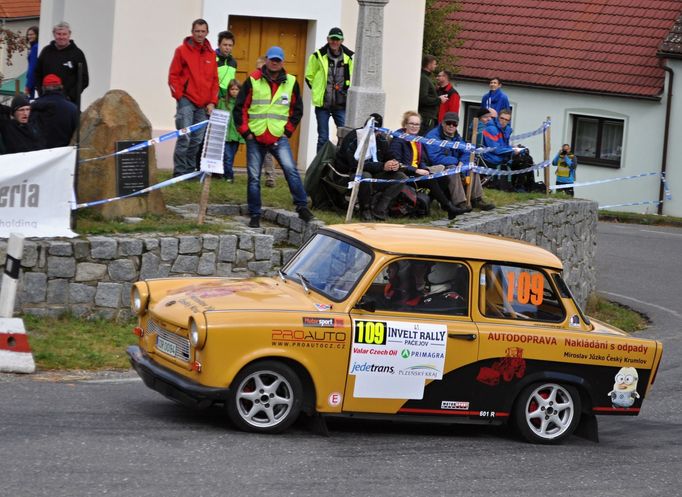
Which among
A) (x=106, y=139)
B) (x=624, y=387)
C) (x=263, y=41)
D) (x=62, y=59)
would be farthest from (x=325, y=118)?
(x=624, y=387)

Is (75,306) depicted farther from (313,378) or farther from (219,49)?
(219,49)

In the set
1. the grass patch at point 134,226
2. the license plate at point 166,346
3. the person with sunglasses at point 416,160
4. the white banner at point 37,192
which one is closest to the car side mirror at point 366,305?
the license plate at point 166,346

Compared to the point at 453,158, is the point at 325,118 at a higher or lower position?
higher

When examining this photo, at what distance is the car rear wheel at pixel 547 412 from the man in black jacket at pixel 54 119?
6.36 meters

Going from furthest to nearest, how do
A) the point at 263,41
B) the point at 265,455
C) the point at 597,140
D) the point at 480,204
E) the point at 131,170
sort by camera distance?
the point at 597,140 → the point at 263,41 → the point at 480,204 → the point at 131,170 → the point at 265,455

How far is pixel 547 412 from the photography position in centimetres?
1019

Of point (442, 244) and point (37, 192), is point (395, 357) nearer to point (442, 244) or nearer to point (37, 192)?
point (442, 244)

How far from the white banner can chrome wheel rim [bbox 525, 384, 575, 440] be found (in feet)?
17.2

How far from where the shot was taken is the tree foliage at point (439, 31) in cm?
Result: 3506

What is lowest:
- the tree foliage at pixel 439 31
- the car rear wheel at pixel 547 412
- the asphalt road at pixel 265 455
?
the asphalt road at pixel 265 455

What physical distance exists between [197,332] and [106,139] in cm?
564

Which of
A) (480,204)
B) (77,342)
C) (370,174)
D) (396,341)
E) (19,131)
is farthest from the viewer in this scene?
(480,204)

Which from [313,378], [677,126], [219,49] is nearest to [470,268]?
[313,378]

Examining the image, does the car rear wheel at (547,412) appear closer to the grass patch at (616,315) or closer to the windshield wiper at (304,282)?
the windshield wiper at (304,282)
